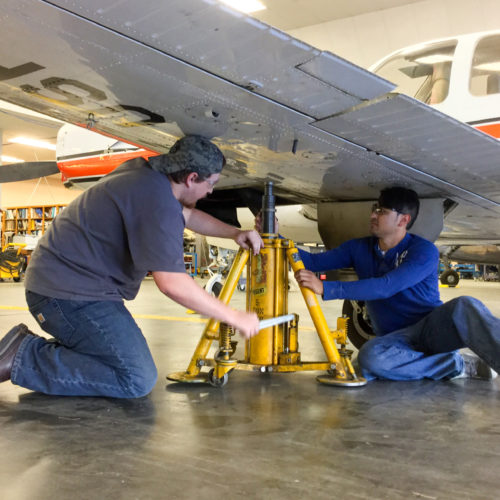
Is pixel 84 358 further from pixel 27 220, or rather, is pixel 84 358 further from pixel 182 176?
pixel 27 220

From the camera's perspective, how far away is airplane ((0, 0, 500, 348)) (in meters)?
1.43

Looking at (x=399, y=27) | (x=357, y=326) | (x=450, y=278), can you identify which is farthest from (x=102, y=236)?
(x=450, y=278)

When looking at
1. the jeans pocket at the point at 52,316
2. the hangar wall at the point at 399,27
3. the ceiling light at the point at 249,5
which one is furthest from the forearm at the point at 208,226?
the hangar wall at the point at 399,27

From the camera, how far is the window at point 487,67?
3717mm

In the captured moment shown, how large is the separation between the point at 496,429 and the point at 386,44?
38.6 feet

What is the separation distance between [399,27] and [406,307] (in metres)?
10.8

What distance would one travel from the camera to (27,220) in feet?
65.4

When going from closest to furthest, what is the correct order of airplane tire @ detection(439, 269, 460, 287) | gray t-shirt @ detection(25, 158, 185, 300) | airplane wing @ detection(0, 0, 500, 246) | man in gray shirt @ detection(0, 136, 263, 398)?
airplane wing @ detection(0, 0, 500, 246) → gray t-shirt @ detection(25, 158, 185, 300) → man in gray shirt @ detection(0, 136, 263, 398) → airplane tire @ detection(439, 269, 460, 287)

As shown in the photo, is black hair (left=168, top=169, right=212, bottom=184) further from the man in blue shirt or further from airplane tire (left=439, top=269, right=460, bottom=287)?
airplane tire (left=439, top=269, right=460, bottom=287)

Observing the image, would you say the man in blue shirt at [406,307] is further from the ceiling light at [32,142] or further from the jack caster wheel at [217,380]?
the ceiling light at [32,142]

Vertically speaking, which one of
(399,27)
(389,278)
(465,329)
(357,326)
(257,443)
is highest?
(399,27)

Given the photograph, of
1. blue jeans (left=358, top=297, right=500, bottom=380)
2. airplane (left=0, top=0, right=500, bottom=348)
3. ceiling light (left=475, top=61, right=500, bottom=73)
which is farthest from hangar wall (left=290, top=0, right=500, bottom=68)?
blue jeans (left=358, top=297, right=500, bottom=380)

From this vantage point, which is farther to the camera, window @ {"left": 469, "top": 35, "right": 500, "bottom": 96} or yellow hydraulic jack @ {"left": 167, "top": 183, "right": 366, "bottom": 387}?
window @ {"left": 469, "top": 35, "right": 500, "bottom": 96}

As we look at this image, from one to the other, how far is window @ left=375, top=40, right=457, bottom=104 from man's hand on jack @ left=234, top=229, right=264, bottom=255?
1.93 meters
